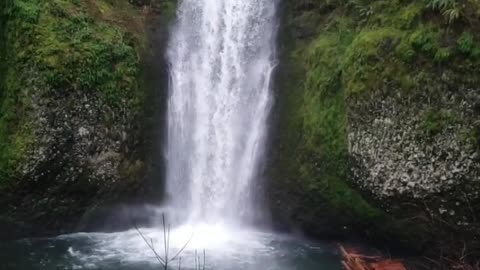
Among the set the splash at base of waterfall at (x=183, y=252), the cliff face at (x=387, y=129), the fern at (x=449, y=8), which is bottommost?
the splash at base of waterfall at (x=183, y=252)

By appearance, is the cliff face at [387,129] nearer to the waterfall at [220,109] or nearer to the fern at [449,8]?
the fern at [449,8]

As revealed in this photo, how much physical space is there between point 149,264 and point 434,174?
4677 millimetres

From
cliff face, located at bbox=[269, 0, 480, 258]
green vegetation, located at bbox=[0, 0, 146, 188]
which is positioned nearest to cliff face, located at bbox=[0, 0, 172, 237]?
green vegetation, located at bbox=[0, 0, 146, 188]

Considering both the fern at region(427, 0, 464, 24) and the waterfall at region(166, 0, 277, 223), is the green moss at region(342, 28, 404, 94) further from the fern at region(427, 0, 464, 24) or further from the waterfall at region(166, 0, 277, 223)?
the waterfall at region(166, 0, 277, 223)

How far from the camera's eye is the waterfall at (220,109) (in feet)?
34.8

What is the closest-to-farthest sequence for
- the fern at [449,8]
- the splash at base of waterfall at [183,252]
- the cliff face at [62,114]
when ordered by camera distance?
the fern at [449,8] < the splash at base of waterfall at [183,252] < the cliff face at [62,114]

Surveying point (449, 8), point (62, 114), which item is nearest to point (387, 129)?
point (449, 8)

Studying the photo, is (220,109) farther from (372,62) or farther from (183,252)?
(372,62)

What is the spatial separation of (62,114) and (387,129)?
5492 mm

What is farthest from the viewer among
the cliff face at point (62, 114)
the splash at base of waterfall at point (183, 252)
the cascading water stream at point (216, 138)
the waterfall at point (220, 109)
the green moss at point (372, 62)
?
the waterfall at point (220, 109)

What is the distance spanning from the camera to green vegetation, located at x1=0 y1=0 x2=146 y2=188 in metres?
9.27

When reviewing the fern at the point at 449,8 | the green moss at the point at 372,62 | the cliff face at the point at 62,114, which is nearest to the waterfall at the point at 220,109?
the cliff face at the point at 62,114

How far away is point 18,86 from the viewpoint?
30.8 ft

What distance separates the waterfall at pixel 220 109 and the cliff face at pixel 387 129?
65 cm
